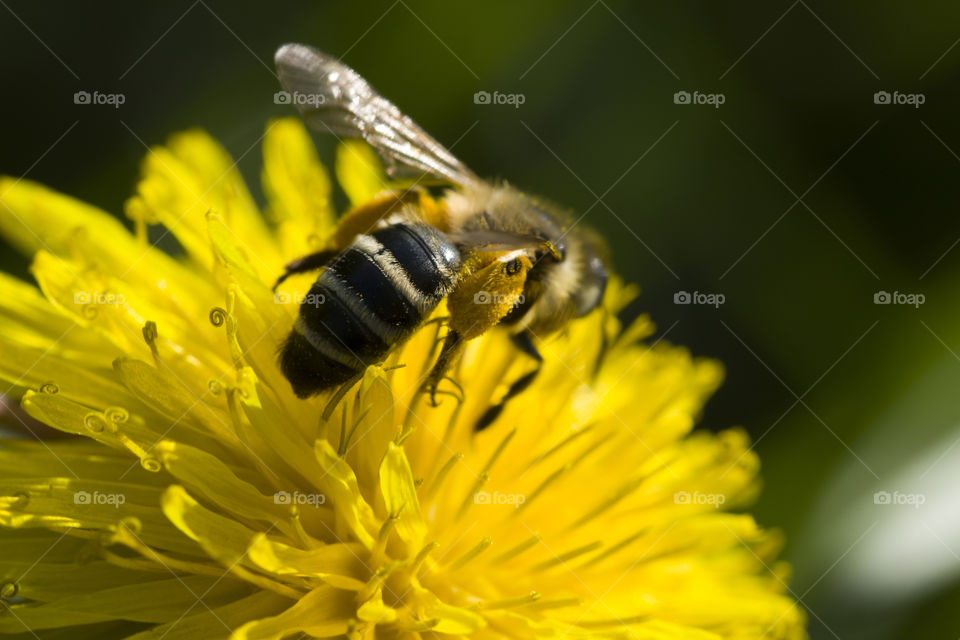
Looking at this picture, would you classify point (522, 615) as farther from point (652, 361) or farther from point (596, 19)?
point (596, 19)

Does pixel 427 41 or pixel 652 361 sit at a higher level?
pixel 427 41

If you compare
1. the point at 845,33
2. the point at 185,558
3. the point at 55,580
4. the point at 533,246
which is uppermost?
the point at 845,33

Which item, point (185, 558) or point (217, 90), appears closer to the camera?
point (185, 558)

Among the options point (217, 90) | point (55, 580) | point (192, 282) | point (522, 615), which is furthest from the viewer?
point (217, 90)

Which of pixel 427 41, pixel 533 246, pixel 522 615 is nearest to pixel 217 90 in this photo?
pixel 427 41

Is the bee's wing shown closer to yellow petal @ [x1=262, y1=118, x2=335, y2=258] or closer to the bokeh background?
yellow petal @ [x1=262, y1=118, x2=335, y2=258]

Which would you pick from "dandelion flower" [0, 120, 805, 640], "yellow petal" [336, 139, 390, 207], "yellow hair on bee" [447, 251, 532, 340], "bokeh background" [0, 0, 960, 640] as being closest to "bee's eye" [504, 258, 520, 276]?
"yellow hair on bee" [447, 251, 532, 340]

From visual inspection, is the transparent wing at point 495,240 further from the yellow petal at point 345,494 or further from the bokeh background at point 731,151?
the bokeh background at point 731,151
